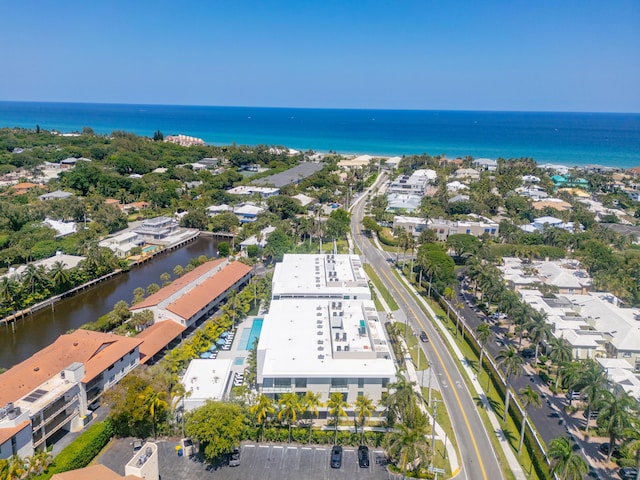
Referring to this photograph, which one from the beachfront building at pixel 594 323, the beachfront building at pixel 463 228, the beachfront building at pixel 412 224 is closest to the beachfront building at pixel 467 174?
the beachfront building at pixel 463 228

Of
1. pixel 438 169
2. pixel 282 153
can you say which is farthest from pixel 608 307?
pixel 282 153

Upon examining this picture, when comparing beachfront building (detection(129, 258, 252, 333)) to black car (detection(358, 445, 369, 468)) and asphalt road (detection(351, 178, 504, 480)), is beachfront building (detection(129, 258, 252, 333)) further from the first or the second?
black car (detection(358, 445, 369, 468))

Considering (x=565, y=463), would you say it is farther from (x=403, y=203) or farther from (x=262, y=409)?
(x=403, y=203)

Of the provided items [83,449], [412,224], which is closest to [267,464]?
[83,449]

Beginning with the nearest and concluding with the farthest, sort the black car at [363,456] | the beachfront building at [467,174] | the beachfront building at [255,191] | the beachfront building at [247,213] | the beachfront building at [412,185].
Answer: the black car at [363,456] < the beachfront building at [247,213] < the beachfront building at [255,191] < the beachfront building at [412,185] < the beachfront building at [467,174]

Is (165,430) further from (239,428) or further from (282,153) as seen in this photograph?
(282,153)

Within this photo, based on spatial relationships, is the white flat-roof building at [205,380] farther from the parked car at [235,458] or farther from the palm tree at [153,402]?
the parked car at [235,458]

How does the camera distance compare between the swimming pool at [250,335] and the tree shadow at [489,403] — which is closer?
the tree shadow at [489,403]
